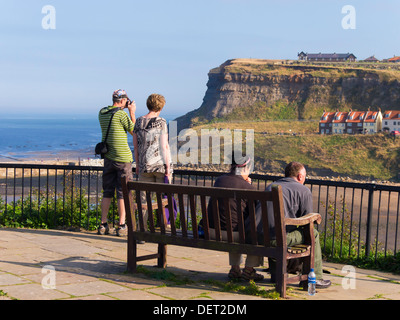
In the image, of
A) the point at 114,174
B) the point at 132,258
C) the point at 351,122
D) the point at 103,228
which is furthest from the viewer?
the point at 351,122

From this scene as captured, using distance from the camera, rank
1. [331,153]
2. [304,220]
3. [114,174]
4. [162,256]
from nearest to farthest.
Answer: [304,220] < [162,256] < [114,174] < [331,153]

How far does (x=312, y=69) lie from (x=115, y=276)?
16691 centimetres

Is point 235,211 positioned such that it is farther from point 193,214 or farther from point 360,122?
point 360,122

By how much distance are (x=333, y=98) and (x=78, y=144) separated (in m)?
66.5

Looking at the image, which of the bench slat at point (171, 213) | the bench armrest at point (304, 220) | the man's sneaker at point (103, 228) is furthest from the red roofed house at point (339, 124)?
the bench armrest at point (304, 220)

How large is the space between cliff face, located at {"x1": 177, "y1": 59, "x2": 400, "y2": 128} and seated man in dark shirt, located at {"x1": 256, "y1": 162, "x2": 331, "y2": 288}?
152 metres

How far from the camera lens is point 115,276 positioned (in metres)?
6.32

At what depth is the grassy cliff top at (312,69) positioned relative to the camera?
15712 centimetres

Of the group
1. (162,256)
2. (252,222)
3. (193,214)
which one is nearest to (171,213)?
(193,214)

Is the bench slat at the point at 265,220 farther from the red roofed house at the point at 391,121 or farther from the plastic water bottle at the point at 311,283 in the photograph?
the red roofed house at the point at 391,121

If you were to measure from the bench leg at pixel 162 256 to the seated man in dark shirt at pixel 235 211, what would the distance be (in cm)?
88

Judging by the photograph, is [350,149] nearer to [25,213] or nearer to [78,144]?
[78,144]

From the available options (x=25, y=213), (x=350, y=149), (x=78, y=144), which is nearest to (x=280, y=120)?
(x=350, y=149)

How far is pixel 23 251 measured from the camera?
758cm
